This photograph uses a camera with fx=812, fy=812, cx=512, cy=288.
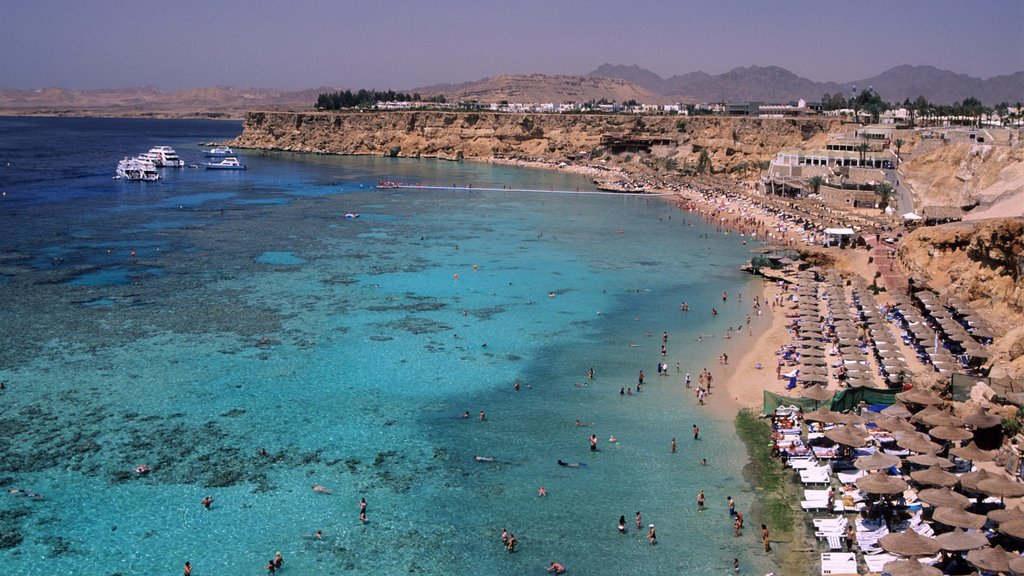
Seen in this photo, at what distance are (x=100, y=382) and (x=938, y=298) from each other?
35698 millimetres

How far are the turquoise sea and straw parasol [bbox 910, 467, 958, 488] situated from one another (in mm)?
4372

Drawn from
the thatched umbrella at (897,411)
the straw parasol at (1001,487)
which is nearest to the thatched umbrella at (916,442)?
the thatched umbrella at (897,411)

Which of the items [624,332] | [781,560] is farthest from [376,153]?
[781,560]

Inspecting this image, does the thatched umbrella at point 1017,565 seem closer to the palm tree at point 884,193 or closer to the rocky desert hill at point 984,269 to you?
the rocky desert hill at point 984,269

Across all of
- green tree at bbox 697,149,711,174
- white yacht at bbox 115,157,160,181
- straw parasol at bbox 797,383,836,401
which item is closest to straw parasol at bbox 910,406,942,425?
straw parasol at bbox 797,383,836,401

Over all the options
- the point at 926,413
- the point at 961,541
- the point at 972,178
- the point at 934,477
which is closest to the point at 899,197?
the point at 972,178

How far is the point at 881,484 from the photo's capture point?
2061cm

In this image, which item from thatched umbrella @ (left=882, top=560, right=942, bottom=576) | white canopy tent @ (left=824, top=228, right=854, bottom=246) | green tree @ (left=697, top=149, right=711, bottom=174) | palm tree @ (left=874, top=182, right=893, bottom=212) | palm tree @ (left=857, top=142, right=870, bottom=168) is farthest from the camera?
green tree @ (left=697, top=149, right=711, bottom=174)

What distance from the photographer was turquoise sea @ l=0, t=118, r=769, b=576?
20.7 meters

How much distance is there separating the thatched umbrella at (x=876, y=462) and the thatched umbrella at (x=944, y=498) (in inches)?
65.3

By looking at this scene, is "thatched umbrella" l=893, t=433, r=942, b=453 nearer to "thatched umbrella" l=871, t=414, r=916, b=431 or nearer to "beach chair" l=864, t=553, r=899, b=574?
"thatched umbrella" l=871, t=414, r=916, b=431

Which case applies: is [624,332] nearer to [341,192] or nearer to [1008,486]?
[1008,486]

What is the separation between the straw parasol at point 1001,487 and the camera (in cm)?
1941

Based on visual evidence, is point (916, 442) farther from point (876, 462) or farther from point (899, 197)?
point (899, 197)
